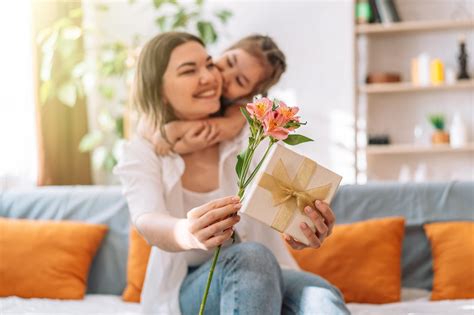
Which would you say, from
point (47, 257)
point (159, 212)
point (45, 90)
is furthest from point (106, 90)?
point (159, 212)

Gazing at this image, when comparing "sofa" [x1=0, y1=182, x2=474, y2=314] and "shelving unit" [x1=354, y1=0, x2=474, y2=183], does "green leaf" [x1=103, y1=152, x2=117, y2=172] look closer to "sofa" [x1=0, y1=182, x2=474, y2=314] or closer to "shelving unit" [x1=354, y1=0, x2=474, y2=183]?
"shelving unit" [x1=354, y1=0, x2=474, y2=183]

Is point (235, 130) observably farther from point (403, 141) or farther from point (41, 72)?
point (403, 141)

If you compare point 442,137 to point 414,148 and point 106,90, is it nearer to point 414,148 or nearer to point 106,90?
point 414,148

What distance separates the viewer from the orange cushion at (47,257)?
85.7 inches

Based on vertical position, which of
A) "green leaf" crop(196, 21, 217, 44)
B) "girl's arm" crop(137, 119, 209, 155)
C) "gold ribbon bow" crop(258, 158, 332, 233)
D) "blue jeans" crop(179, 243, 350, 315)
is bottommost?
"blue jeans" crop(179, 243, 350, 315)

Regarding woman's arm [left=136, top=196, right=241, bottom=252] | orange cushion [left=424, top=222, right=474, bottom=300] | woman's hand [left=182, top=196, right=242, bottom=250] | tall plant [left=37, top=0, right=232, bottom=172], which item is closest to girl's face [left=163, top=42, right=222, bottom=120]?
woman's arm [left=136, top=196, right=241, bottom=252]

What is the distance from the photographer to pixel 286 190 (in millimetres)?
1221

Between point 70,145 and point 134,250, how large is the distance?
6.55 feet

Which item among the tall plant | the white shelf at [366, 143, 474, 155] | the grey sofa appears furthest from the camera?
the white shelf at [366, 143, 474, 155]

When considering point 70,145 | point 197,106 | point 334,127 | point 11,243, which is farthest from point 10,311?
point 334,127

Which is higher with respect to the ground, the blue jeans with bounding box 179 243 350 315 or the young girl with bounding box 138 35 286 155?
the young girl with bounding box 138 35 286 155

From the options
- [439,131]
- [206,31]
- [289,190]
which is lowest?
[439,131]

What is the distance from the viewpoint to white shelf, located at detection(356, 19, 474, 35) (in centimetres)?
411

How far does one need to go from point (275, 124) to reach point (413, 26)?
3.26 metres
